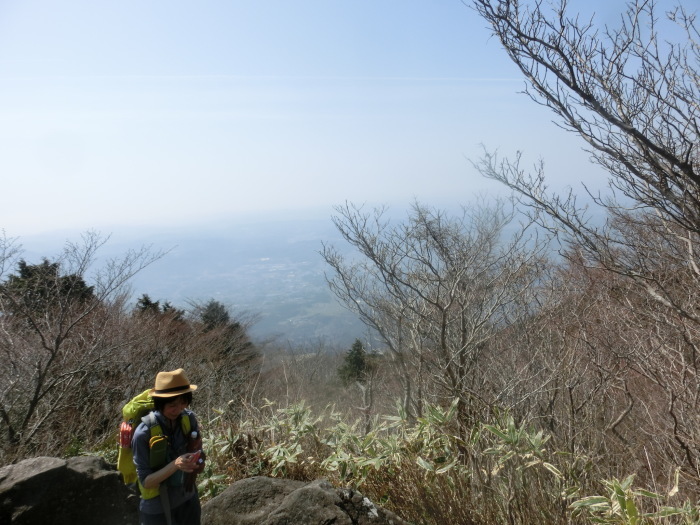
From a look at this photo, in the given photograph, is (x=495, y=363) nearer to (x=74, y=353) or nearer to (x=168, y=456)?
(x=168, y=456)

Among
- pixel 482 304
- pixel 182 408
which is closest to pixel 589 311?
pixel 482 304

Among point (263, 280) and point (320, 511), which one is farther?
point (263, 280)

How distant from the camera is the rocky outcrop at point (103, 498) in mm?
2693

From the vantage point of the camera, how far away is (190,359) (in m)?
13.5

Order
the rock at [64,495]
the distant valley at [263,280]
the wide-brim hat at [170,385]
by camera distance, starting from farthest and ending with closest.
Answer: the distant valley at [263,280] < the rock at [64,495] < the wide-brim hat at [170,385]

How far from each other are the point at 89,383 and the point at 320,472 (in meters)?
7.37

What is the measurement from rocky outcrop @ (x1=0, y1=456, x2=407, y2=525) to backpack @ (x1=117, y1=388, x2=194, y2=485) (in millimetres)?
699

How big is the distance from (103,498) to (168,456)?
1.28 m

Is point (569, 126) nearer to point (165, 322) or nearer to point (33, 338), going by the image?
point (33, 338)

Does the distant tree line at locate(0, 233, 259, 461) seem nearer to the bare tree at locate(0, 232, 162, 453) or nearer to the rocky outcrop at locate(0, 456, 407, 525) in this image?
the bare tree at locate(0, 232, 162, 453)

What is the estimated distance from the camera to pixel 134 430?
2.68 m

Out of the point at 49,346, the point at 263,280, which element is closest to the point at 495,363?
the point at 49,346

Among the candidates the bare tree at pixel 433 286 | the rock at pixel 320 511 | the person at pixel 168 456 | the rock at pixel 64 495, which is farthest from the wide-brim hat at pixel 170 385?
the bare tree at pixel 433 286

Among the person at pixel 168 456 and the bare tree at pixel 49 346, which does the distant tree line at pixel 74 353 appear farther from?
the person at pixel 168 456
